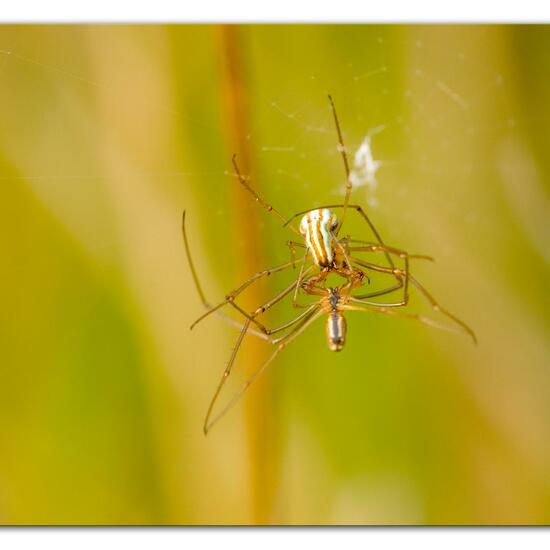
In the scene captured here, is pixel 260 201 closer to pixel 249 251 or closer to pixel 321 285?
pixel 249 251

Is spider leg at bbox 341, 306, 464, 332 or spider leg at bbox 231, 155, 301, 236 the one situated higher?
spider leg at bbox 231, 155, 301, 236

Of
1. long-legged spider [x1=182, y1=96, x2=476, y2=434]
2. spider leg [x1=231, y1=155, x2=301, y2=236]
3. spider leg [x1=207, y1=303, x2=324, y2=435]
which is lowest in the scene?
Answer: spider leg [x1=207, y1=303, x2=324, y2=435]

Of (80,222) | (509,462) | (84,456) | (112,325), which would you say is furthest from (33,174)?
(509,462)

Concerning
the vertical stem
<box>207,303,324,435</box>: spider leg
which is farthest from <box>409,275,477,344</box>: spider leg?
the vertical stem

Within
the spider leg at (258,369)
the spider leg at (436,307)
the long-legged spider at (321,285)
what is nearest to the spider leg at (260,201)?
the long-legged spider at (321,285)

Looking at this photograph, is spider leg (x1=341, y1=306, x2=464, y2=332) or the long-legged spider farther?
spider leg (x1=341, y1=306, x2=464, y2=332)

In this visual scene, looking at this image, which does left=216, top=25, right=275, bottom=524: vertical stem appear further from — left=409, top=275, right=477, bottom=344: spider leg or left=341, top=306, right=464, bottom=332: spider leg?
left=409, top=275, right=477, bottom=344: spider leg
